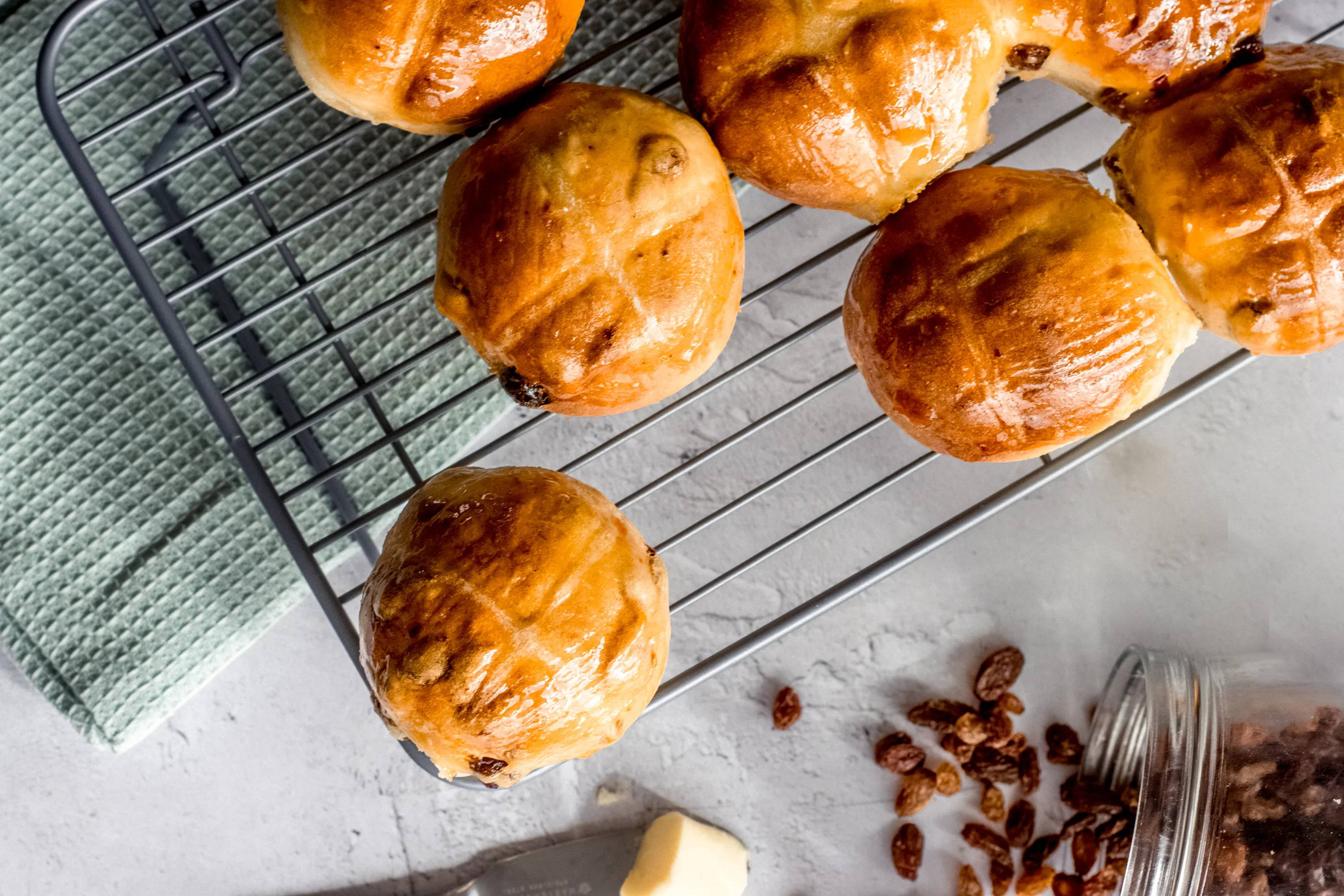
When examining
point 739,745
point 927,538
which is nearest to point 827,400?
point 927,538

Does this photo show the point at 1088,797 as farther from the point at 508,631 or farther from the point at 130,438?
the point at 130,438

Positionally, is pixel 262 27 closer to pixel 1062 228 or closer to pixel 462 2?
pixel 462 2

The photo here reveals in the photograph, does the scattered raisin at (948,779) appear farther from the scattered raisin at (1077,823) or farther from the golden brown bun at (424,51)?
the golden brown bun at (424,51)

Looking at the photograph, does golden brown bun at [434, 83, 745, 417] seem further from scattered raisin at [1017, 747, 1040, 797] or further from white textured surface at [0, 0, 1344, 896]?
scattered raisin at [1017, 747, 1040, 797]

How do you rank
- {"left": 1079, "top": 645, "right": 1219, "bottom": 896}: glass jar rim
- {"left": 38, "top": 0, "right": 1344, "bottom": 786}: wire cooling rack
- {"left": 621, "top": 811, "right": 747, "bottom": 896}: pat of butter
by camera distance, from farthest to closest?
{"left": 621, "top": 811, "right": 747, "bottom": 896}: pat of butter < {"left": 1079, "top": 645, "right": 1219, "bottom": 896}: glass jar rim < {"left": 38, "top": 0, "right": 1344, "bottom": 786}: wire cooling rack

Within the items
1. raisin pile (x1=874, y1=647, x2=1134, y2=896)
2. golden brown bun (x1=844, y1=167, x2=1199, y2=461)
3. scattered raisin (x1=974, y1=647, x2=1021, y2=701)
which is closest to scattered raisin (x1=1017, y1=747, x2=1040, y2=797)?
raisin pile (x1=874, y1=647, x2=1134, y2=896)
